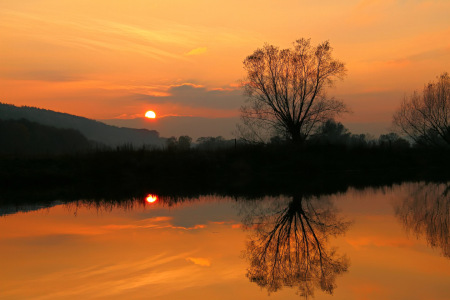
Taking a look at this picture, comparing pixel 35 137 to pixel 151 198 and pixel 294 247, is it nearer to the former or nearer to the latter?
pixel 151 198

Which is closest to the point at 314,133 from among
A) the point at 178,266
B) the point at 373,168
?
the point at 373,168

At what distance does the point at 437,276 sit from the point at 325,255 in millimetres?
1889

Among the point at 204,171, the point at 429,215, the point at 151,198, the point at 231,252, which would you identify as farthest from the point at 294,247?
the point at 204,171

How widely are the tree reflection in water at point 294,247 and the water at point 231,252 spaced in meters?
0.02

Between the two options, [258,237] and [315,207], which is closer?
[258,237]

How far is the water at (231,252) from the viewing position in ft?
19.8

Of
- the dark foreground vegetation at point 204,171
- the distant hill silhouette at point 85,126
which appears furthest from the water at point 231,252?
the distant hill silhouette at point 85,126

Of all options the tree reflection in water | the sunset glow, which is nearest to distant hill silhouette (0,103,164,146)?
the sunset glow

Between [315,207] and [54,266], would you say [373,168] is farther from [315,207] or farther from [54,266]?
[54,266]

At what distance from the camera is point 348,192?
1839 cm

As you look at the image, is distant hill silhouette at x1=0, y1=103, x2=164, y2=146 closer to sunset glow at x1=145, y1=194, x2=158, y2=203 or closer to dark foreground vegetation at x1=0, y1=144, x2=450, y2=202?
dark foreground vegetation at x1=0, y1=144, x2=450, y2=202

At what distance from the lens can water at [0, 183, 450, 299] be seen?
6.03 meters

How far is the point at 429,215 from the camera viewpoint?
11.6m

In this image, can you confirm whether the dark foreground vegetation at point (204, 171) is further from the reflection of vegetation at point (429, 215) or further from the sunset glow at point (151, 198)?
the reflection of vegetation at point (429, 215)
